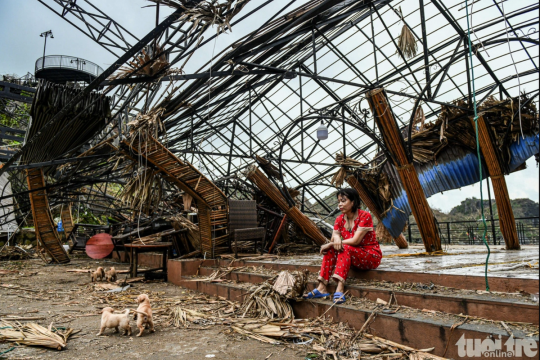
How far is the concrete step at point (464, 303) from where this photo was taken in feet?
7.47

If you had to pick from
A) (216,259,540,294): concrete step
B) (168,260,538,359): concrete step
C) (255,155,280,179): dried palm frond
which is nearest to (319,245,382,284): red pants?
(216,259,540,294): concrete step

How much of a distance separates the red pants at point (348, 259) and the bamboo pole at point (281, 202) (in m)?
3.69

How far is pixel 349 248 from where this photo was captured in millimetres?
3596

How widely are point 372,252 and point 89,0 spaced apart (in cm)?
689

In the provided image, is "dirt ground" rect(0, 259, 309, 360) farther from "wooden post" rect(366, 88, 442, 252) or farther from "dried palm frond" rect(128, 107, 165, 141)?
"wooden post" rect(366, 88, 442, 252)

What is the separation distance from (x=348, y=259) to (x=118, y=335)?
2.24 meters

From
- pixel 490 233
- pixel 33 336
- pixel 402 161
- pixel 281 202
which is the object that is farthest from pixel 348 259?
pixel 490 233

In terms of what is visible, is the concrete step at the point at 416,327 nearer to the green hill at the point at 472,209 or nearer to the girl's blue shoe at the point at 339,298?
the girl's blue shoe at the point at 339,298

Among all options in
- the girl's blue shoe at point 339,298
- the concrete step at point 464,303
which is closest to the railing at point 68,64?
the girl's blue shoe at point 339,298

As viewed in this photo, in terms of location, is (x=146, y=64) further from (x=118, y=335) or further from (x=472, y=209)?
(x=472, y=209)

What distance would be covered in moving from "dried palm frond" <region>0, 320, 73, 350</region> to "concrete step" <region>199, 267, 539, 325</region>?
2547 mm

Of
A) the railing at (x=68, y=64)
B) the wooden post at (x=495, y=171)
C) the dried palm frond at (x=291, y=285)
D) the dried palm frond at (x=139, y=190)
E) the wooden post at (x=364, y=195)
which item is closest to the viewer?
the dried palm frond at (x=291, y=285)

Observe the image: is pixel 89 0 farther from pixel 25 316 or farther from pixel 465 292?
pixel 465 292

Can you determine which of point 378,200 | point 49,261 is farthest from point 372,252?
point 49,261
